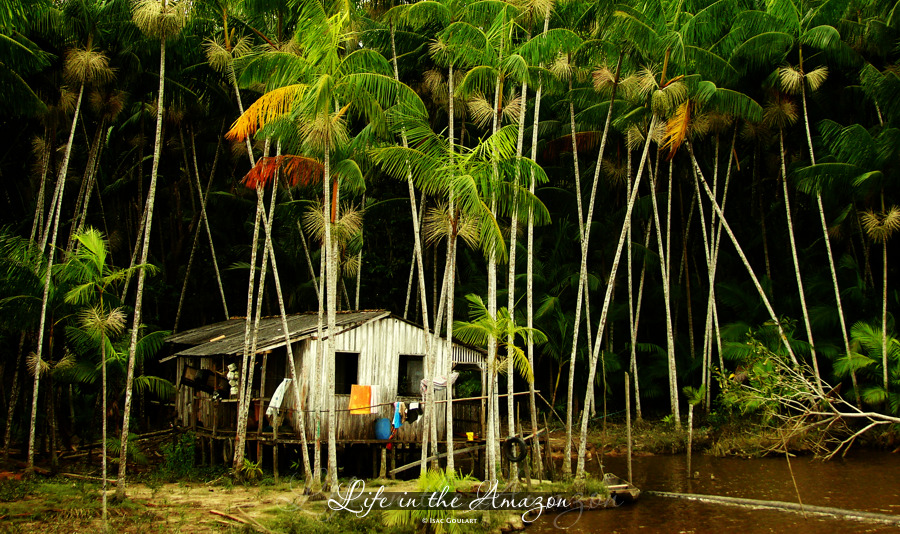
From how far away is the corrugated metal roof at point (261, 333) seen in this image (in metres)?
14.6

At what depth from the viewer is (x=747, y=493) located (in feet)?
43.7

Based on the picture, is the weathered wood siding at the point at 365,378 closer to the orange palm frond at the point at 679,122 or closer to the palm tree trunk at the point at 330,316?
the palm tree trunk at the point at 330,316

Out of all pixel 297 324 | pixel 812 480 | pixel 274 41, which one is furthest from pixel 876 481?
pixel 274 41

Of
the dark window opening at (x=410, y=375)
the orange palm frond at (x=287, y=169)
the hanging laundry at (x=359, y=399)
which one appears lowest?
the hanging laundry at (x=359, y=399)

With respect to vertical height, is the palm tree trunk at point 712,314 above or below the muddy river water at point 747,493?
above

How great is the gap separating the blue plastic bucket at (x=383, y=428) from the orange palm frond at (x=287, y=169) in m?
4.97

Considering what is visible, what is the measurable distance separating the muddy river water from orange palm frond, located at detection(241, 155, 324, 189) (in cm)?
692

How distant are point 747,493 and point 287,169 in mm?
10080

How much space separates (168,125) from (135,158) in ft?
10.6

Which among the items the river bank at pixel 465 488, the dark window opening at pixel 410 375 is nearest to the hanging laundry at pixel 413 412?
the dark window opening at pixel 410 375

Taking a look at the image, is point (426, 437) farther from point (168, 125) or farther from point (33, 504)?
point (168, 125)

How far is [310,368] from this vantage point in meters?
14.5

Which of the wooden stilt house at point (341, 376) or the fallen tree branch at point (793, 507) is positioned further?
the wooden stilt house at point (341, 376)

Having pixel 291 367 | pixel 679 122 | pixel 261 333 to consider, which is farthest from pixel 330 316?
pixel 679 122
